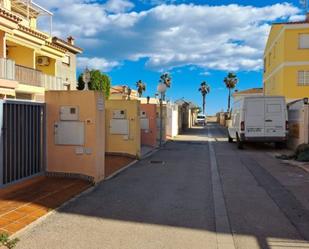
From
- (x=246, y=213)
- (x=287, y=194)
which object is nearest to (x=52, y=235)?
(x=246, y=213)

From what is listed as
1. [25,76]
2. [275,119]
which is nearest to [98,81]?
[25,76]

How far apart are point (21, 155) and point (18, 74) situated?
18.3 m

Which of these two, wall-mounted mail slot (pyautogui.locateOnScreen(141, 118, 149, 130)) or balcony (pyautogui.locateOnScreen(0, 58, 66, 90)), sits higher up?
balcony (pyautogui.locateOnScreen(0, 58, 66, 90))

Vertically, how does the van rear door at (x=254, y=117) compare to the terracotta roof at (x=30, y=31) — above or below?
below

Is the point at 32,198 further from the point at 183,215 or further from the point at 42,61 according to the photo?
the point at 42,61

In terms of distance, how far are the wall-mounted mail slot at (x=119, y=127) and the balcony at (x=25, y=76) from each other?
991 centimetres

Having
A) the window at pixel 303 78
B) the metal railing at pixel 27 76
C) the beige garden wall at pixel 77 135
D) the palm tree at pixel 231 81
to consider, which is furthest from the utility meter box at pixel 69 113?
the palm tree at pixel 231 81

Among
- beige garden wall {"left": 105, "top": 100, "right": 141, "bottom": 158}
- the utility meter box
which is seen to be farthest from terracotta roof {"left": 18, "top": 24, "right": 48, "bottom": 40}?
the utility meter box

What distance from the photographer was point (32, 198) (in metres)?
7.05

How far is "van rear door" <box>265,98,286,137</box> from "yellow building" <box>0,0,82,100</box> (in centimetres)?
1366

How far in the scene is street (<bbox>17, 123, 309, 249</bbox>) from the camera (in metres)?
5.10

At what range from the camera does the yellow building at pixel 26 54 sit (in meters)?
22.0

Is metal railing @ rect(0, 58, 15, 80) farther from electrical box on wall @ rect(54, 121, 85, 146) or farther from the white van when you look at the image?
electrical box on wall @ rect(54, 121, 85, 146)

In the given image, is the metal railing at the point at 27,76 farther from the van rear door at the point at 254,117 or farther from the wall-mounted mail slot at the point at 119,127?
the van rear door at the point at 254,117
